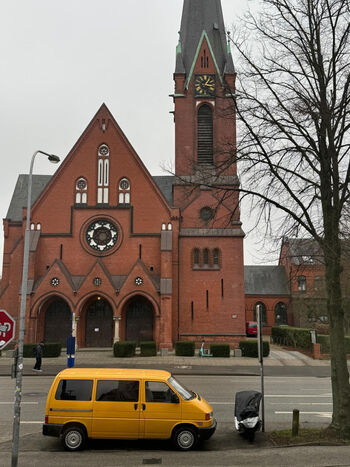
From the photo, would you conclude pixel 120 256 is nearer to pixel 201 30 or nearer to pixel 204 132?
pixel 204 132

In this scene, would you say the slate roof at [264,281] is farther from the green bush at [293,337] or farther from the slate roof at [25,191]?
the slate roof at [25,191]

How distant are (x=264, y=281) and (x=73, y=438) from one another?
4836 centimetres

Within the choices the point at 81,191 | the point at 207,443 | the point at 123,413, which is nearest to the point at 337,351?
the point at 207,443

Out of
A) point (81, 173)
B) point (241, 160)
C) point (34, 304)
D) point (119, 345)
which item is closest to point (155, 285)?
point (119, 345)

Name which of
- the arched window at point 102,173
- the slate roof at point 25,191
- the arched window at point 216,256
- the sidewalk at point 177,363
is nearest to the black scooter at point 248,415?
the sidewalk at point 177,363

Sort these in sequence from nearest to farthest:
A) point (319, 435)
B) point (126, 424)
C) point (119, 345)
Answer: point (126, 424) → point (319, 435) → point (119, 345)

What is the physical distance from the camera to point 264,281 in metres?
55.2

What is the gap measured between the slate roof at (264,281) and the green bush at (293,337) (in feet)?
39.2

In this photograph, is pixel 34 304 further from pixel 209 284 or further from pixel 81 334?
pixel 209 284

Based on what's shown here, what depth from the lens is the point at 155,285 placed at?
1215 inches

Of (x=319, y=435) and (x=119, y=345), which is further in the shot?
(x=119, y=345)

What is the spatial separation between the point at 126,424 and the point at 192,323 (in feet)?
76.6

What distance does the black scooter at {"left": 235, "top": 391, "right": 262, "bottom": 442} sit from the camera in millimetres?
9219

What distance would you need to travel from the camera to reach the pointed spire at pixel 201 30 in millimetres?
38094
